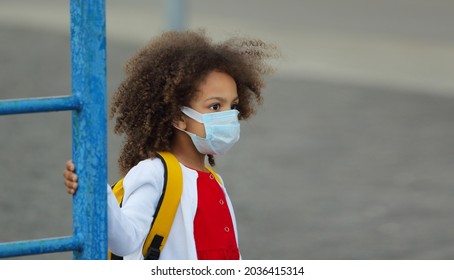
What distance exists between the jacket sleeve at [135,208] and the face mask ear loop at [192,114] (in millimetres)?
171

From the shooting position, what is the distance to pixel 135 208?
127 inches

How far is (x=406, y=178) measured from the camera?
7855 millimetres

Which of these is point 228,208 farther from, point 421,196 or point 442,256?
point 421,196

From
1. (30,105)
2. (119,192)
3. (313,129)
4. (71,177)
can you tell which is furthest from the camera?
(313,129)

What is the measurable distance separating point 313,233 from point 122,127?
11.6 ft

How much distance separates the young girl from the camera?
3.30 meters

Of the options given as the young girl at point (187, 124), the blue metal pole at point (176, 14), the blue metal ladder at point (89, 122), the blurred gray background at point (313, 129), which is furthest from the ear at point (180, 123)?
the blue metal pole at point (176, 14)

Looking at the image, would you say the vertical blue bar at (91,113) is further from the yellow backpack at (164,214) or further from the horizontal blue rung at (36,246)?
the yellow backpack at (164,214)

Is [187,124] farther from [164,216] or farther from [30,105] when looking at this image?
[30,105]

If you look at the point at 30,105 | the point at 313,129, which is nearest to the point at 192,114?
the point at 30,105

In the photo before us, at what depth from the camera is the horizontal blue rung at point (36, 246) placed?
2.94 m

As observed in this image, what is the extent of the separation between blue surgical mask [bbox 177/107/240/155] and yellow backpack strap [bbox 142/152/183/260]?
6.7 inches

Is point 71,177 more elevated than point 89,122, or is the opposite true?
point 89,122

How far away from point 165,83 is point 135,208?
17.2 inches
